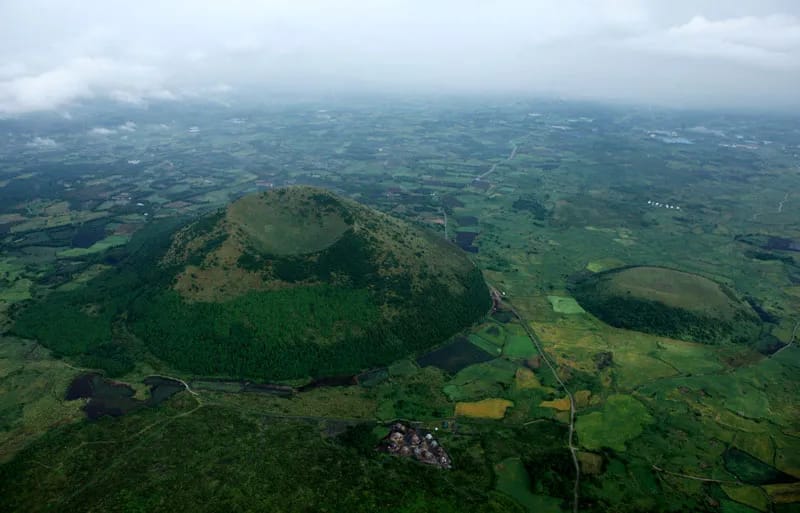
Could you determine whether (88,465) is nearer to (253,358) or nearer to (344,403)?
(253,358)

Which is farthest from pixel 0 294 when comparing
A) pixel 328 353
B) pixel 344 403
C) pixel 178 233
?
pixel 344 403

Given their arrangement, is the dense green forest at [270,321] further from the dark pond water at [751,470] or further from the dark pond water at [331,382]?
the dark pond water at [751,470]

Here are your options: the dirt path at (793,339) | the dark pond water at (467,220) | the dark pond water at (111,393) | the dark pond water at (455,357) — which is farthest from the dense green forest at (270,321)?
the dark pond water at (467,220)

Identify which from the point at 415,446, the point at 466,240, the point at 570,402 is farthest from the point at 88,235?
the point at 570,402

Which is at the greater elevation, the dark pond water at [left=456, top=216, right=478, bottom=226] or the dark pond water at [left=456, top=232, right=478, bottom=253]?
the dark pond water at [left=456, top=216, right=478, bottom=226]

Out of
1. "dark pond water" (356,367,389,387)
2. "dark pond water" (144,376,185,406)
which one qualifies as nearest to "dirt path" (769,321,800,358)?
"dark pond water" (356,367,389,387)

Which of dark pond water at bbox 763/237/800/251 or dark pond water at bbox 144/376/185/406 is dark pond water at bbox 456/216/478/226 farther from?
dark pond water at bbox 144/376/185/406
